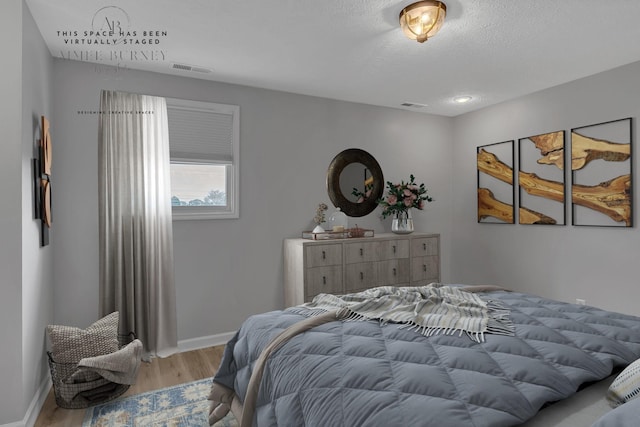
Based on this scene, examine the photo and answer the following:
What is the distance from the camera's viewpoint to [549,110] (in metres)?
3.83

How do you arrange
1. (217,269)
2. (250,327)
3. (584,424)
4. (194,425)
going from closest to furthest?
(584,424) < (250,327) < (194,425) < (217,269)

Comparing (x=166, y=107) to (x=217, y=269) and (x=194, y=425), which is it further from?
(x=194, y=425)

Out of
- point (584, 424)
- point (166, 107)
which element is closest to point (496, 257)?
point (584, 424)

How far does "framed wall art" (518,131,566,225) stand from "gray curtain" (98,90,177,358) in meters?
3.64

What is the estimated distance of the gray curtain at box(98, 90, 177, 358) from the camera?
3.11 m

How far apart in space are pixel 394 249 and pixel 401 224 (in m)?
0.36

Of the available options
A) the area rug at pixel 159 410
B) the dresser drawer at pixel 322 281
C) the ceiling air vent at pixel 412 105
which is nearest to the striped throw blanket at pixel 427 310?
the area rug at pixel 159 410

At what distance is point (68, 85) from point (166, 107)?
0.73m

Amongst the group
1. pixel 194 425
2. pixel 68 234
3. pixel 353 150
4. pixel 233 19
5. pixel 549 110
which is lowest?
pixel 194 425

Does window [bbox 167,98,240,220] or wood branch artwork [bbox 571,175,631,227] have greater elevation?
window [bbox 167,98,240,220]

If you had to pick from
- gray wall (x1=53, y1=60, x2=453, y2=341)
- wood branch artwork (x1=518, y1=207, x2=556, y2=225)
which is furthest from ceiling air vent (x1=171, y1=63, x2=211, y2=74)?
wood branch artwork (x1=518, y1=207, x2=556, y2=225)

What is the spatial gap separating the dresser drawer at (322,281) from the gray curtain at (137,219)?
47.8 inches

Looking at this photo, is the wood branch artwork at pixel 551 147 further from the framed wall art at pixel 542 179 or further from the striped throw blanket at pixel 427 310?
the striped throw blanket at pixel 427 310

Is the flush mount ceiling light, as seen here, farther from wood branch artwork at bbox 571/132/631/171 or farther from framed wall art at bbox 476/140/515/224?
framed wall art at bbox 476/140/515/224
